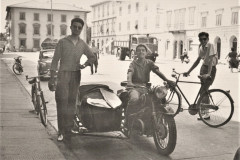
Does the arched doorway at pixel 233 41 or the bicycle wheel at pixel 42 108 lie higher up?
the arched doorway at pixel 233 41

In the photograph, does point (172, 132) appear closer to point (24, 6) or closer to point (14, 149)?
point (14, 149)

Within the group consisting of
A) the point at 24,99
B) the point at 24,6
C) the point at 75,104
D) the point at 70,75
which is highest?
the point at 24,6

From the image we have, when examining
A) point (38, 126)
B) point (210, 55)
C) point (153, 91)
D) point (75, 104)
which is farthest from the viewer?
point (210, 55)

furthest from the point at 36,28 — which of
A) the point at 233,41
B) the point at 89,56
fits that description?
the point at 89,56

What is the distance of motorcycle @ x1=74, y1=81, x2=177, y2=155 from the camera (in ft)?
14.7

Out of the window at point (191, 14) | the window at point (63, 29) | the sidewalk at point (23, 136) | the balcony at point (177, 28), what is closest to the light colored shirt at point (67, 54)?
the sidewalk at point (23, 136)

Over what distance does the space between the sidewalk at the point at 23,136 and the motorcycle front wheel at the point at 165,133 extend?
1.24 metres

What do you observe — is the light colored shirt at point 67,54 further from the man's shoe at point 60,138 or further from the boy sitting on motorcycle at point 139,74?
the man's shoe at point 60,138

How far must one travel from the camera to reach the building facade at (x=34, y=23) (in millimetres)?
74500

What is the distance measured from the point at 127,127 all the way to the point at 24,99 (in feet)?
15.7

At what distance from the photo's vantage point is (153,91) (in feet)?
15.1

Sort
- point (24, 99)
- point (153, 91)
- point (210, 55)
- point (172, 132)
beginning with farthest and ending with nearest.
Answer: point (24, 99) < point (210, 55) < point (153, 91) < point (172, 132)

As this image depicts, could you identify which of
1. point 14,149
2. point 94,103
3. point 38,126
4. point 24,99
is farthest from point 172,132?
point 24,99

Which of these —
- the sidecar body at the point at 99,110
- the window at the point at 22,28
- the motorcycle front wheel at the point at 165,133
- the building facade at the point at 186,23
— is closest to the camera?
the motorcycle front wheel at the point at 165,133
